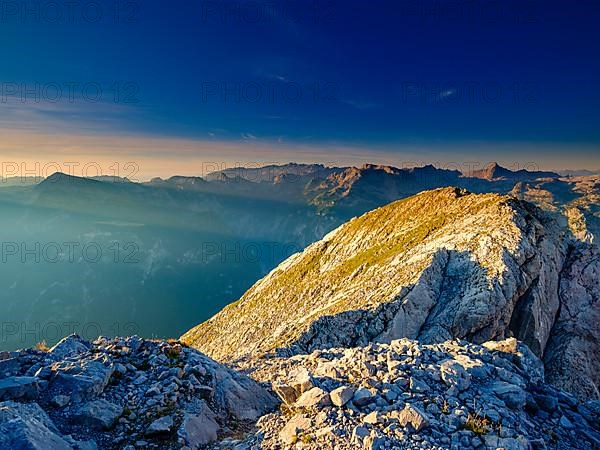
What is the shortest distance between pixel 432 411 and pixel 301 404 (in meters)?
4.82

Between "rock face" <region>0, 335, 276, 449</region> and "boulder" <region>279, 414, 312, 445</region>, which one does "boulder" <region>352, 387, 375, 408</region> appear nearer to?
"boulder" <region>279, 414, 312, 445</region>

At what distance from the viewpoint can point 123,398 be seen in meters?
14.5

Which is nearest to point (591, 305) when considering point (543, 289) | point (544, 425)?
point (543, 289)

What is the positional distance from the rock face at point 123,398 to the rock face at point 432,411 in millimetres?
2398

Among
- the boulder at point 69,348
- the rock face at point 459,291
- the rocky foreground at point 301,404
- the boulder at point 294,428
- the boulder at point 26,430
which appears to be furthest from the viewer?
the rock face at point 459,291

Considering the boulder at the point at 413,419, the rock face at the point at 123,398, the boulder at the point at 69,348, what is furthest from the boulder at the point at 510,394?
the boulder at the point at 69,348

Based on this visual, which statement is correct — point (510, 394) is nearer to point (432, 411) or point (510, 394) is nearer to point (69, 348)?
point (432, 411)

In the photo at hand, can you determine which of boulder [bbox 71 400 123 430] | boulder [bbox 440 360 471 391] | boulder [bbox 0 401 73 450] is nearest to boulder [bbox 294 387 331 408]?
boulder [bbox 440 360 471 391]

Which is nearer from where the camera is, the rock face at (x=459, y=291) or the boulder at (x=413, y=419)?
the boulder at (x=413, y=419)

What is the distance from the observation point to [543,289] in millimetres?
50594

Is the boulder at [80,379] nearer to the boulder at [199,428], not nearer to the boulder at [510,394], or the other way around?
the boulder at [199,428]

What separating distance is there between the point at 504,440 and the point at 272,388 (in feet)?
36.6

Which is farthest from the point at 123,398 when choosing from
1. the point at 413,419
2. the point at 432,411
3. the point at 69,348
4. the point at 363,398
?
the point at 432,411

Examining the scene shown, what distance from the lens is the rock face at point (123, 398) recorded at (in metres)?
12.3
